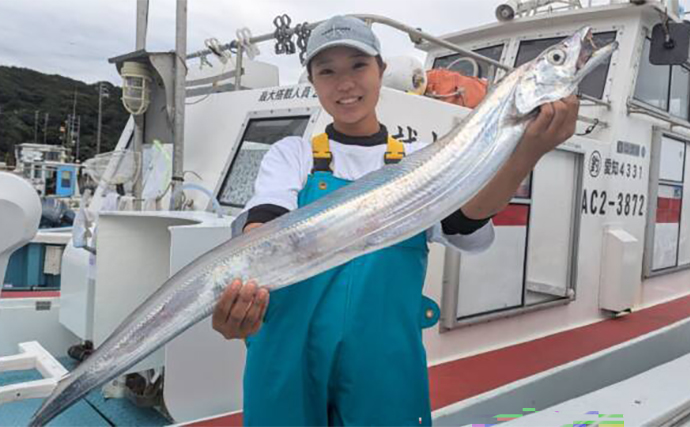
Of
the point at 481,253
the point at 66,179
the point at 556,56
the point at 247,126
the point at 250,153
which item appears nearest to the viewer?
the point at 556,56

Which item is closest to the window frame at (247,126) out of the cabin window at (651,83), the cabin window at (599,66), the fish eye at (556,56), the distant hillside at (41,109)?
the fish eye at (556,56)

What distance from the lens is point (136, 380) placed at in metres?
3.34

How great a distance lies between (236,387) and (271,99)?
6.16 ft

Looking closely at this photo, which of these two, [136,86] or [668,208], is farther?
[668,208]

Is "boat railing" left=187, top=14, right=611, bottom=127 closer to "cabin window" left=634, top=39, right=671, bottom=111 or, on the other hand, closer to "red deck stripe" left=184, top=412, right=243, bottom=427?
"cabin window" left=634, top=39, right=671, bottom=111

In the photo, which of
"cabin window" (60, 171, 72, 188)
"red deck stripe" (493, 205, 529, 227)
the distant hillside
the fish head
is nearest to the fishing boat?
"red deck stripe" (493, 205, 529, 227)

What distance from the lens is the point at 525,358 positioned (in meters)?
3.66

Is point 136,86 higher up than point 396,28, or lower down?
lower down

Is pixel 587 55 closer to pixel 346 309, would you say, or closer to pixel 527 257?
pixel 346 309

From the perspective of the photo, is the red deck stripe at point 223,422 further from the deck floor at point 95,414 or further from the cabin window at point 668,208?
Result: the cabin window at point 668,208

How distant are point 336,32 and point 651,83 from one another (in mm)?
4712

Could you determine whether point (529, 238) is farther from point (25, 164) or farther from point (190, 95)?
point (25, 164)

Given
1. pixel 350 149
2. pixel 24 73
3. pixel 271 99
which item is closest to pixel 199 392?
pixel 350 149

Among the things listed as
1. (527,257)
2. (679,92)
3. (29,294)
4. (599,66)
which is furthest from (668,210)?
(29,294)
